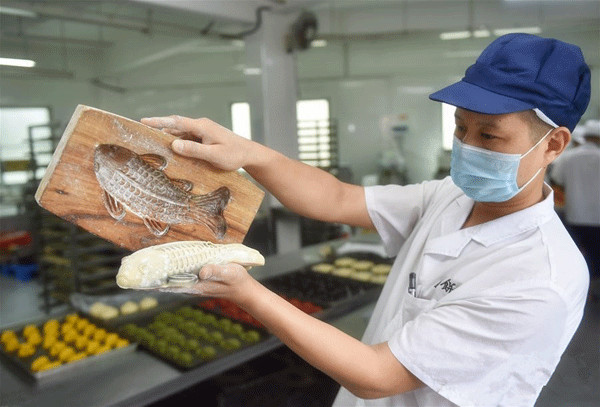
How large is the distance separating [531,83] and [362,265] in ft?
8.69

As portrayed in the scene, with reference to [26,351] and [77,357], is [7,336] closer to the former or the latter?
[26,351]

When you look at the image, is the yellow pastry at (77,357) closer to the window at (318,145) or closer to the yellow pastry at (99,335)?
the yellow pastry at (99,335)

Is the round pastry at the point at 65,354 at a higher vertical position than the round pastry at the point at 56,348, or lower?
higher

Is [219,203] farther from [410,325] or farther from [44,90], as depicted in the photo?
[44,90]

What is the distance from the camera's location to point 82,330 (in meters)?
2.60

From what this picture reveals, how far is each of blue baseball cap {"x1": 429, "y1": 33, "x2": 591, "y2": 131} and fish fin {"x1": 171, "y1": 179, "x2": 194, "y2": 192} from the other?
64 cm

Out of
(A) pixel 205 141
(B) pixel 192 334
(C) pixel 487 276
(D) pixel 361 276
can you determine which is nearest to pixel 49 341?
(B) pixel 192 334

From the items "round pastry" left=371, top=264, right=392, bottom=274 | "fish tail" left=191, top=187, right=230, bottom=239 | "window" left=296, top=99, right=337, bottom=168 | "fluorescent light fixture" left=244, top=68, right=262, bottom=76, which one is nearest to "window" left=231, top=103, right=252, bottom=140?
"window" left=296, top=99, right=337, bottom=168

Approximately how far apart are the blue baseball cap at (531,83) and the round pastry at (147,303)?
2276mm

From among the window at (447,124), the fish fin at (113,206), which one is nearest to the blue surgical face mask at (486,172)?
the fish fin at (113,206)

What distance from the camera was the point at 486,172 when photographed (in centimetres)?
116


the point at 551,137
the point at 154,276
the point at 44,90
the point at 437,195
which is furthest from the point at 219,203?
the point at 44,90

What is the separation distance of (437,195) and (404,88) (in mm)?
6704

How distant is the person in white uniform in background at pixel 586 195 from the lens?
4.79 meters
